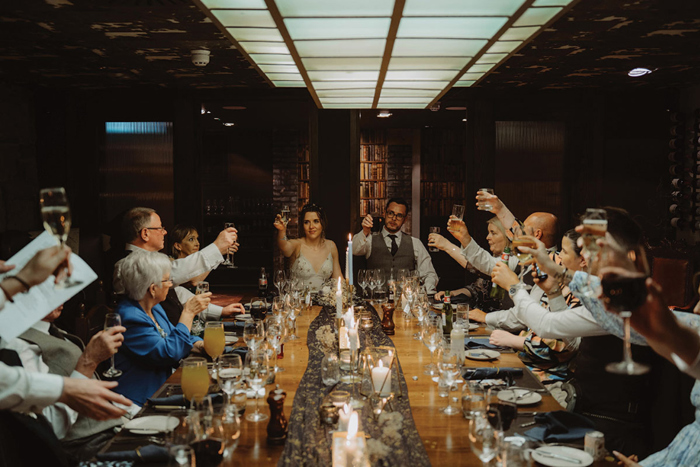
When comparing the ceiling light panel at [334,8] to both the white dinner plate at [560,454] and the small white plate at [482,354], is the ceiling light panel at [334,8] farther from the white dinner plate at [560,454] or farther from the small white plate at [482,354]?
the small white plate at [482,354]

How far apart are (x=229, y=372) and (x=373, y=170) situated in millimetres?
8272

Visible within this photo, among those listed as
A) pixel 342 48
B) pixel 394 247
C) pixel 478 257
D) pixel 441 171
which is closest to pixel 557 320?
pixel 342 48

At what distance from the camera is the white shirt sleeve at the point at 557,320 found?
2496mm

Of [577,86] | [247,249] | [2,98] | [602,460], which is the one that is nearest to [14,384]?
[602,460]

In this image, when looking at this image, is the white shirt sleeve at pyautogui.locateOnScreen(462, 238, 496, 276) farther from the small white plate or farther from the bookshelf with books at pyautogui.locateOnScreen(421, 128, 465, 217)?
the bookshelf with books at pyautogui.locateOnScreen(421, 128, 465, 217)

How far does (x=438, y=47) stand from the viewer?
6.94ft

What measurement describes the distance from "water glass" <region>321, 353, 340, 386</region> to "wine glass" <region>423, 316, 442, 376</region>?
0.40 m

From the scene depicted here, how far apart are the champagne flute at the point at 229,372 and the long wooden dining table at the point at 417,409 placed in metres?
0.10

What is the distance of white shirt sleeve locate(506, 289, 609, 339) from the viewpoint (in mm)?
2496

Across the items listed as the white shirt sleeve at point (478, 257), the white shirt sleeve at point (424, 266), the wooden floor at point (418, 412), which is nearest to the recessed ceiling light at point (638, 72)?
the white shirt sleeve at point (478, 257)

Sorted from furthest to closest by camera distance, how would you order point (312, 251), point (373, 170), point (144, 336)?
point (373, 170) → point (312, 251) → point (144, 336)

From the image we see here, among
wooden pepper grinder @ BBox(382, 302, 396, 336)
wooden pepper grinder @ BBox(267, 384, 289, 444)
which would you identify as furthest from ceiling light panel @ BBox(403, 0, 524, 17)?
wooden pepper grinder @ BBox(382, 302, 396, 336)

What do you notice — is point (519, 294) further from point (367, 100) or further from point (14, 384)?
point (14, 384)

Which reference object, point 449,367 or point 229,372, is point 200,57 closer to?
point 229,372
